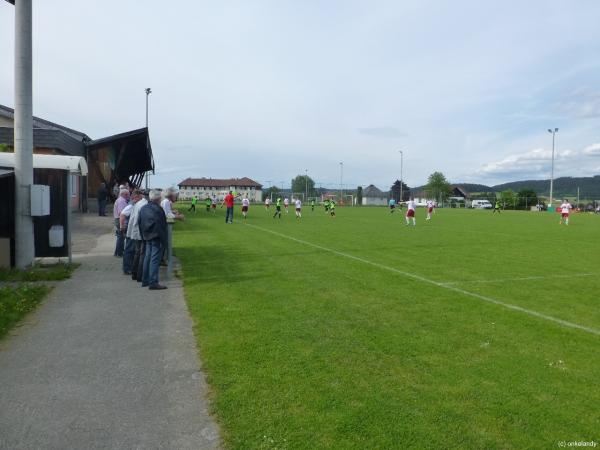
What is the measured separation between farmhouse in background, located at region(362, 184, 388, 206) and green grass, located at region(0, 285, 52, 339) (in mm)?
91376

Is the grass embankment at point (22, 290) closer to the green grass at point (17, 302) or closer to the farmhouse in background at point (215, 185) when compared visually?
the green grass at point (17, 302)

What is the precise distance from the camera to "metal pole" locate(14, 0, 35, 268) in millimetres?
9383

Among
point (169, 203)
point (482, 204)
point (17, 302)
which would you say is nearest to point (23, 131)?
point (169, 203)

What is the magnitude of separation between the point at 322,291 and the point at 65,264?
592cm

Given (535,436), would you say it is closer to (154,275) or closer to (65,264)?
(154,275)

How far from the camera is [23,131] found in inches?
374

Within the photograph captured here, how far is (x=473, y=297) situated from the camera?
757 cm

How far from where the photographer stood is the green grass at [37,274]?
865 cm

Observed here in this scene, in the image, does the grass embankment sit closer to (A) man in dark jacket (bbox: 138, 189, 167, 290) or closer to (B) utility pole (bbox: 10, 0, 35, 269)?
(B) utility pole (bbox: 10, 0, 35, 269)

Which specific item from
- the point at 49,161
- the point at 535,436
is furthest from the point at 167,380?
the point at 49,161

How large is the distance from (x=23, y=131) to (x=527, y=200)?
76883mm

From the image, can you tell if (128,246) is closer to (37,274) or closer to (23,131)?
(37,274)

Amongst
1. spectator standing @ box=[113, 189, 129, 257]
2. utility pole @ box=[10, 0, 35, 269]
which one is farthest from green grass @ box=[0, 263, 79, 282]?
spectator standing @ box=[113, 189, 129, 257]

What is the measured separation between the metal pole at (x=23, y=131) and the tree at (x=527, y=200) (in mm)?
76121
